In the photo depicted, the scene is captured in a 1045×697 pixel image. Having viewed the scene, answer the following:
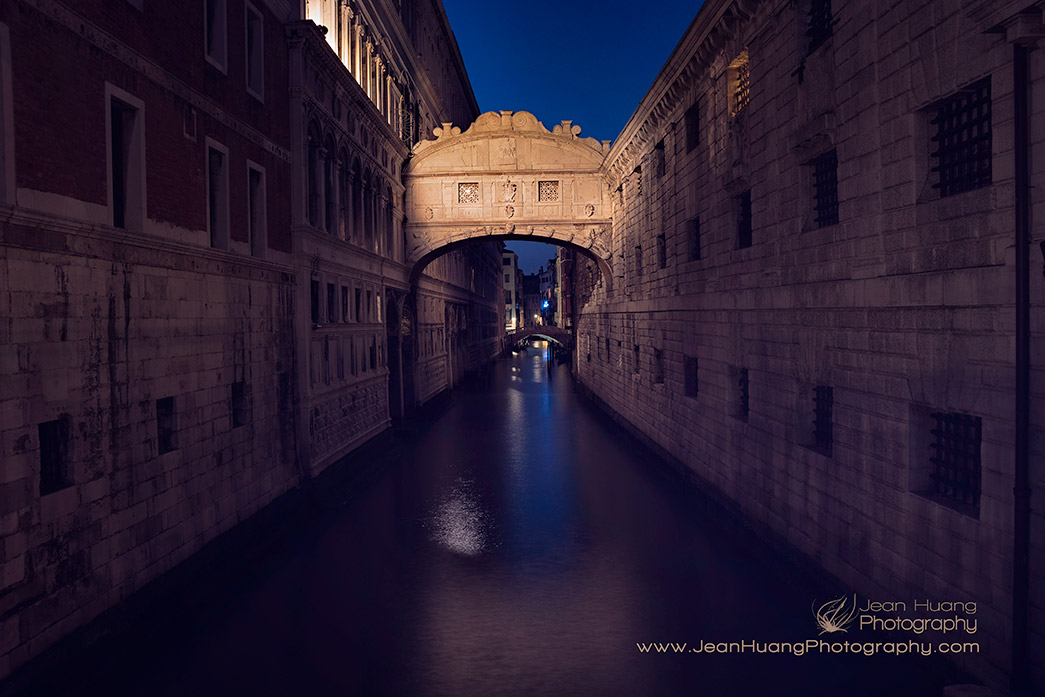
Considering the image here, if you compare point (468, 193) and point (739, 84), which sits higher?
point (468, 193)

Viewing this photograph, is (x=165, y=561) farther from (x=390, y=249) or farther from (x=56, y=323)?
(x=390, y=249)

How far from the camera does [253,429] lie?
14648 mm

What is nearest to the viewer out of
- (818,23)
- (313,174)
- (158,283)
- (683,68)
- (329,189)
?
(158,283)

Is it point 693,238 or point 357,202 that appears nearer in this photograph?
point 693,238

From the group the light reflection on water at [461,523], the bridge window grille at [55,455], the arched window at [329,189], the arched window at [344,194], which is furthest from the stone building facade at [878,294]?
the arched window at [344,194]

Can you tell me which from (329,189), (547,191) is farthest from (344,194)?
(547,191)

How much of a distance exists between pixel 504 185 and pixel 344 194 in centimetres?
936

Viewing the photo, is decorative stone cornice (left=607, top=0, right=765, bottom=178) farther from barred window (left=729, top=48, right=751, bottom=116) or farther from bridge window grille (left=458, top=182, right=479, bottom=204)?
bridge window grille (left=458, top=182, right=479, bottom=204)

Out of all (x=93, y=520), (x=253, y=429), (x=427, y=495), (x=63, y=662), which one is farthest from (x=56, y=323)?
(x=427, y=495)

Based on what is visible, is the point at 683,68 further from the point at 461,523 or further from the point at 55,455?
the point at 55,455

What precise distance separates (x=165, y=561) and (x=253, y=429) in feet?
13.5

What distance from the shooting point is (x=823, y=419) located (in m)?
11.5

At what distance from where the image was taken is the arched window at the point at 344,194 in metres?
21.0

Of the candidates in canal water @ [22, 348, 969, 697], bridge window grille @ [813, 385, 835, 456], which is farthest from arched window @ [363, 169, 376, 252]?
bridge window grille @ [813, 385, 835, 456]
